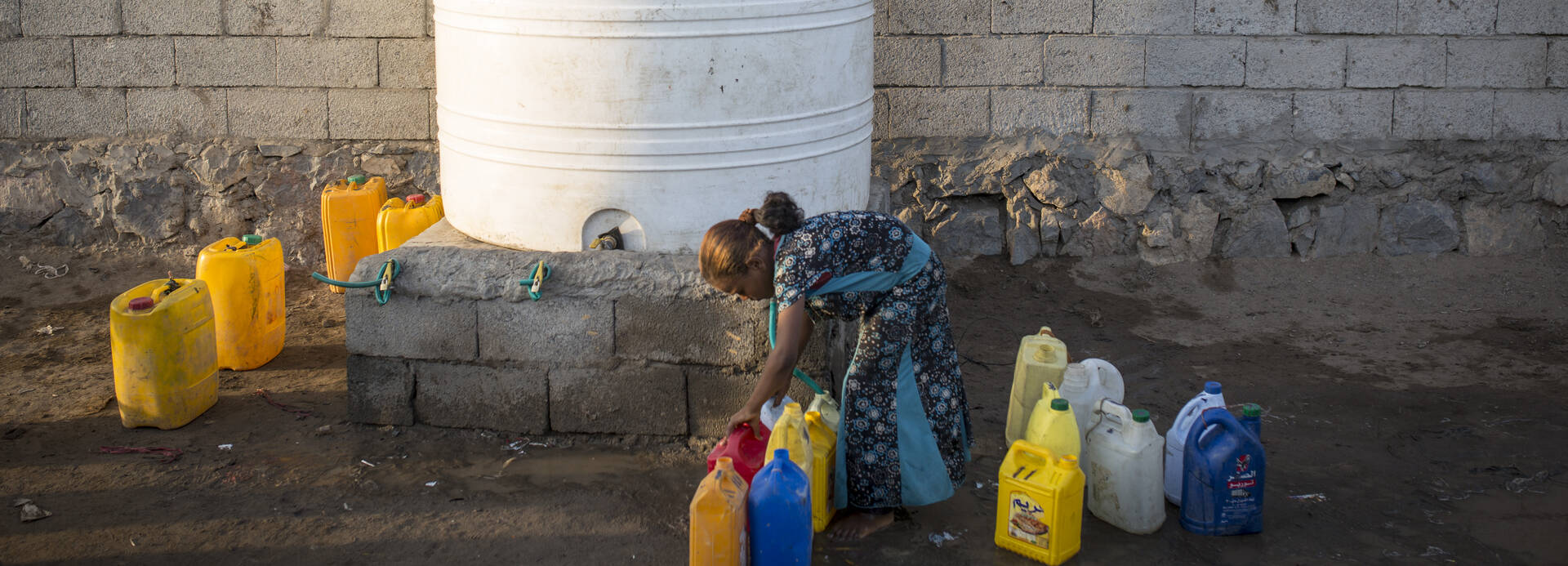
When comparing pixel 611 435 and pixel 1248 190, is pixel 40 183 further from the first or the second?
pixel 1248 190

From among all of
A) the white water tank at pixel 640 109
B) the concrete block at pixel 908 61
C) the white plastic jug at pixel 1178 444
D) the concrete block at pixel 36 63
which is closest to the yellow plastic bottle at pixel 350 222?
the white water tank at pixel 640 109

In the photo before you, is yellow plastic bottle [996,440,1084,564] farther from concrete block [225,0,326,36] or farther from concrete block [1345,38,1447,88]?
concrete block [225,0,326,36]

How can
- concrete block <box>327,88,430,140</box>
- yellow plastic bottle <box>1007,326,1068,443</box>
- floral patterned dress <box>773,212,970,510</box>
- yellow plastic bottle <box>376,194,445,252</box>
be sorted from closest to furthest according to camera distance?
1. floral patterned dress <box>773,212,970,510</box>
2. yellow plastic bottle <box>1007,326,1068,443</box>
3. yellow plastic bottle <box>376,194,445,252</box>
4. concrete block <box>327,88,430,140</box>

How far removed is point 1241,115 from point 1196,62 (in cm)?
41

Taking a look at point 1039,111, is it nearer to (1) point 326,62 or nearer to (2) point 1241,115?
(2) point 1241,115

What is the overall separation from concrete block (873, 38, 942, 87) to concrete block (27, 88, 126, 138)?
426 centimetres

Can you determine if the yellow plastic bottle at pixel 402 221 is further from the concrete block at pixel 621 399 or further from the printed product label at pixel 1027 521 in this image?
the printed product label at pixel 1027 521

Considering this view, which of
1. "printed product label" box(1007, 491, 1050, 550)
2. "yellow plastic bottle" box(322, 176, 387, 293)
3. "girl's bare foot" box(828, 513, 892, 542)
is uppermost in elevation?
"yellow plastic bottle" box(322, 176, 387, 293)

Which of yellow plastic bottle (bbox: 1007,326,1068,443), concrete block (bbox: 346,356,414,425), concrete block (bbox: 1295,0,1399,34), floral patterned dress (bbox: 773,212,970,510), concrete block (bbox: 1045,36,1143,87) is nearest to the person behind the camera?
floral patterned dress (bbox: 773,212,970,510)

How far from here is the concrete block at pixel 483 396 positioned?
15.1 feet

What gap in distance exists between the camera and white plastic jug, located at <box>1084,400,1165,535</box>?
12.5ft

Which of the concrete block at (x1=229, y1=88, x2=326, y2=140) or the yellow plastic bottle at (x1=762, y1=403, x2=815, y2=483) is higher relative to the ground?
the concrete block at (x1=229, y1=88, x2=326, y2=140)

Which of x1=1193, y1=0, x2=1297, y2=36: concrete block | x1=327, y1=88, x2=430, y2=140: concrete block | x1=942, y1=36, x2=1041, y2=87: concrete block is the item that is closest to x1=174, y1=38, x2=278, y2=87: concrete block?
x1=327, y1=88, x2=430, y2=140: concrete block

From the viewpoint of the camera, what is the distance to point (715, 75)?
13.8ft
